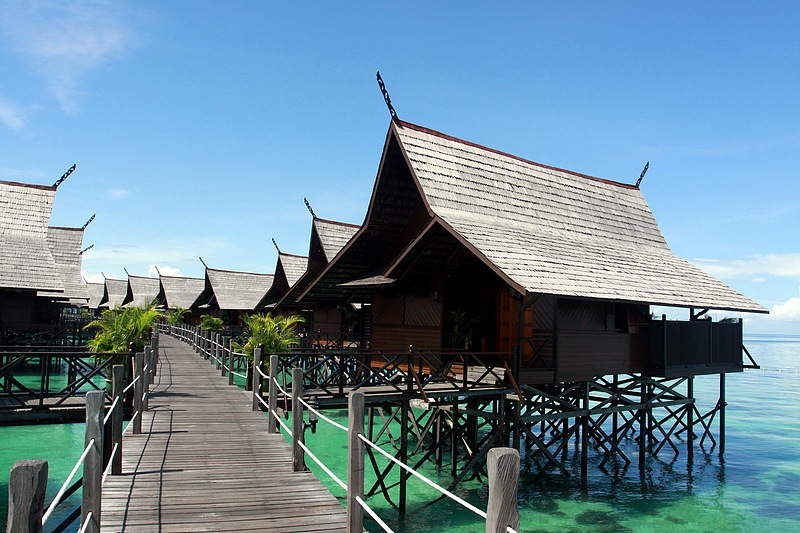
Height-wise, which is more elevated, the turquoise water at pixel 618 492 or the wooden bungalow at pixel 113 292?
the wooden bungalow at pixel 113 292

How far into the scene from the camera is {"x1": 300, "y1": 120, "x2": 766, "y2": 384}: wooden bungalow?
54.9 ft

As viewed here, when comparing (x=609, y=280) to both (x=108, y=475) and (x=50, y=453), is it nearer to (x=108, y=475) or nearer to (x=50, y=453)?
(x=108, y=475)

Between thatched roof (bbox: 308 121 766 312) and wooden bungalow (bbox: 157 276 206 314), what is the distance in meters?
33.6

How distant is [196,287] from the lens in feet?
188

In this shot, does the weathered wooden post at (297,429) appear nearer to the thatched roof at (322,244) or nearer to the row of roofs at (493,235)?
the row of roofs at (493,235)

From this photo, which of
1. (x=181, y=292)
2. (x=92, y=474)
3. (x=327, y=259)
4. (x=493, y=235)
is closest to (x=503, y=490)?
(x=92, y=474)

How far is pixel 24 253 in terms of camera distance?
24719 millimetres

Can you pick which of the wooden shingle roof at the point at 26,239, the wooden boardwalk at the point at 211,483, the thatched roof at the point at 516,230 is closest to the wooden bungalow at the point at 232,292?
the wooden shingle roof at the point at 26,239

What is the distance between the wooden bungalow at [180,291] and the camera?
53469mm

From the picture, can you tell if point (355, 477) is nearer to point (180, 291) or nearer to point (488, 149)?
point (488, 149)

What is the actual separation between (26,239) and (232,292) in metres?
19.4

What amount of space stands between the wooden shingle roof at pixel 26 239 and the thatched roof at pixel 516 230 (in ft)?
33.8

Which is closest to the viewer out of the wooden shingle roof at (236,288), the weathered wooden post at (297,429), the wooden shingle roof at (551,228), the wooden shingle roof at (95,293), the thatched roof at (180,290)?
the weathered wooden post at (297,429)

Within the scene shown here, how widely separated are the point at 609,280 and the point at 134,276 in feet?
183
